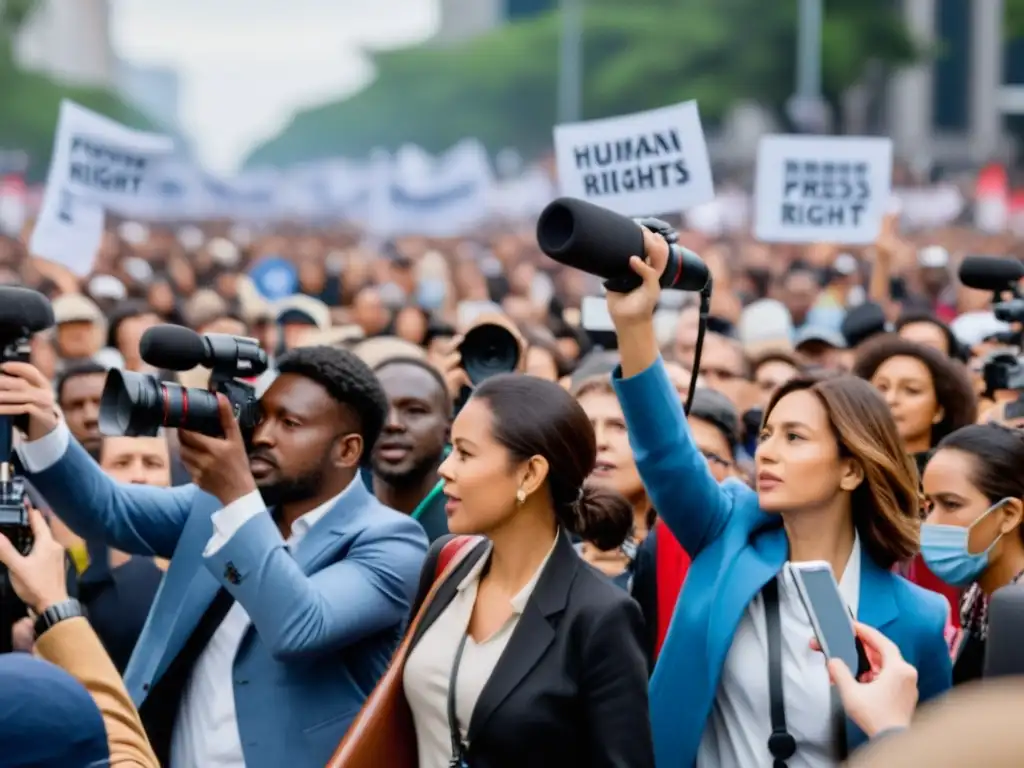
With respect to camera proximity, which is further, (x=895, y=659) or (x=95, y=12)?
(x=95, y=12)

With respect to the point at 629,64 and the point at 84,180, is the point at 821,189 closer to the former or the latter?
the point at 84,180

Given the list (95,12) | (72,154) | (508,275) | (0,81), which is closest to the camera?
(72,154)

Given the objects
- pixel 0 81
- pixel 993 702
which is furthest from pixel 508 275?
pixel 0 81

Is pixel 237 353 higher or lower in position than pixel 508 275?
higher

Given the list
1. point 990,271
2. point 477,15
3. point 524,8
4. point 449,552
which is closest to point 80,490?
point 449,552

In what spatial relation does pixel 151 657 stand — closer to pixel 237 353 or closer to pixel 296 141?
pixel 237 353

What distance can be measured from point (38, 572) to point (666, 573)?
1.79 meters

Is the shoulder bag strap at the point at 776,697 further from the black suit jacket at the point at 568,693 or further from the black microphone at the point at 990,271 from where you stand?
the black microphone at the point at 990,271

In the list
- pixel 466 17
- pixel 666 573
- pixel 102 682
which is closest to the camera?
pixel 102 682

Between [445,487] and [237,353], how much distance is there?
533mm

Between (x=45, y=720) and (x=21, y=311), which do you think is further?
(x=21, y=311)

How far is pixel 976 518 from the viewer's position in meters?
4.95

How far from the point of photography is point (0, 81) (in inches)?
2584

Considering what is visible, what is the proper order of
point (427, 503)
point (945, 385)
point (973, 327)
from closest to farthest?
point (427, 503) < point (945, 385) < point (973, 327)
